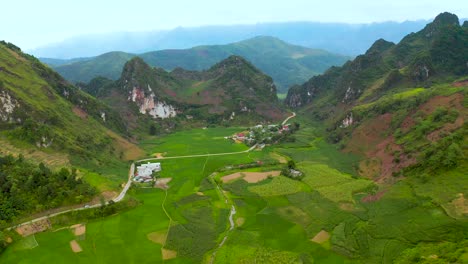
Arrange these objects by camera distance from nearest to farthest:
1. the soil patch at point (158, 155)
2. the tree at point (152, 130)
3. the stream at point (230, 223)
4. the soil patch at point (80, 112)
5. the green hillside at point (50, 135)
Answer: the stream at point (230, 223)
the green hillside at point (50, 135)
the soil patch at point (158, 155)
the soil patch at point (80, 112)
the tree at point (152, 130)

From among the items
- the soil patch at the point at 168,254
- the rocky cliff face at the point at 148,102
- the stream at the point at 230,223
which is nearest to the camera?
the stream at the point at 230,223

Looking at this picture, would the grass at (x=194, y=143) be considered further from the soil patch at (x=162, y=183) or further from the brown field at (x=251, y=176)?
the brown field at (x=251, y=176)

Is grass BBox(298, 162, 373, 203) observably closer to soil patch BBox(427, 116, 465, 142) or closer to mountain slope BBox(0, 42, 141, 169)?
soil patch BBox(427, 116, 465, 142)

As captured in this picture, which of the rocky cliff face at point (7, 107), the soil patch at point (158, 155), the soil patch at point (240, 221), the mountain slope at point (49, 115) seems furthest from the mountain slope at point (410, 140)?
the rocky cliff face at point (7, 107)

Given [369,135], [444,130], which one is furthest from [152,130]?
[444,130]

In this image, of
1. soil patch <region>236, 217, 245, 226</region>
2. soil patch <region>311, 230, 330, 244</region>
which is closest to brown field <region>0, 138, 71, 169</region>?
soil patch <region>236, 217, 245, 226</region>

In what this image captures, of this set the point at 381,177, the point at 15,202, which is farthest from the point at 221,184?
the point at 15,202
